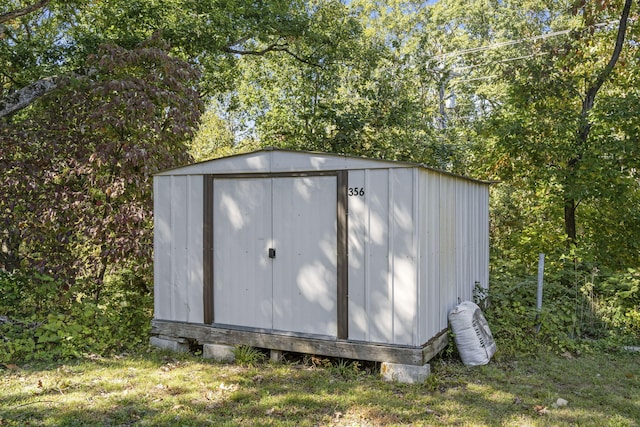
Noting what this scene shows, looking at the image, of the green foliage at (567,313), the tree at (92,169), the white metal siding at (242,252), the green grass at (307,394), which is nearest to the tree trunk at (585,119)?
the green foliage at (567,313)

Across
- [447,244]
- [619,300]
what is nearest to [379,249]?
[447,244]

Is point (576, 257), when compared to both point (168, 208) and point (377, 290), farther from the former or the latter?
point (168, 208)

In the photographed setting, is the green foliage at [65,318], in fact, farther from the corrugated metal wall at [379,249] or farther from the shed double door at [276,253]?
the shed double door at [276,253]

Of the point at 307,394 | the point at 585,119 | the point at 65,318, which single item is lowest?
the point at 307,394

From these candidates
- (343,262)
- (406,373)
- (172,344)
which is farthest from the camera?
(172,344)

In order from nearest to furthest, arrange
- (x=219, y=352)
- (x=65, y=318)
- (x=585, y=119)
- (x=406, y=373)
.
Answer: (x=406, y=373), (x=219, y=352), (x=65, y=318), (x=585, y=119)

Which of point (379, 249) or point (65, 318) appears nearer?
point (379, 249)

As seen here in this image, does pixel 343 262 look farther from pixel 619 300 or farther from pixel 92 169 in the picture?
pixel 619 300

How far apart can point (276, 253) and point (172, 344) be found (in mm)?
1659

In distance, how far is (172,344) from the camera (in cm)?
536

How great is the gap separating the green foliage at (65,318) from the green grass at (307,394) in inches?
14.7

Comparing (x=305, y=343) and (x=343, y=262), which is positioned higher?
(x=343, y=262)

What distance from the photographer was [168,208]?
5.47 m

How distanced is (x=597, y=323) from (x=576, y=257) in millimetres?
1432
